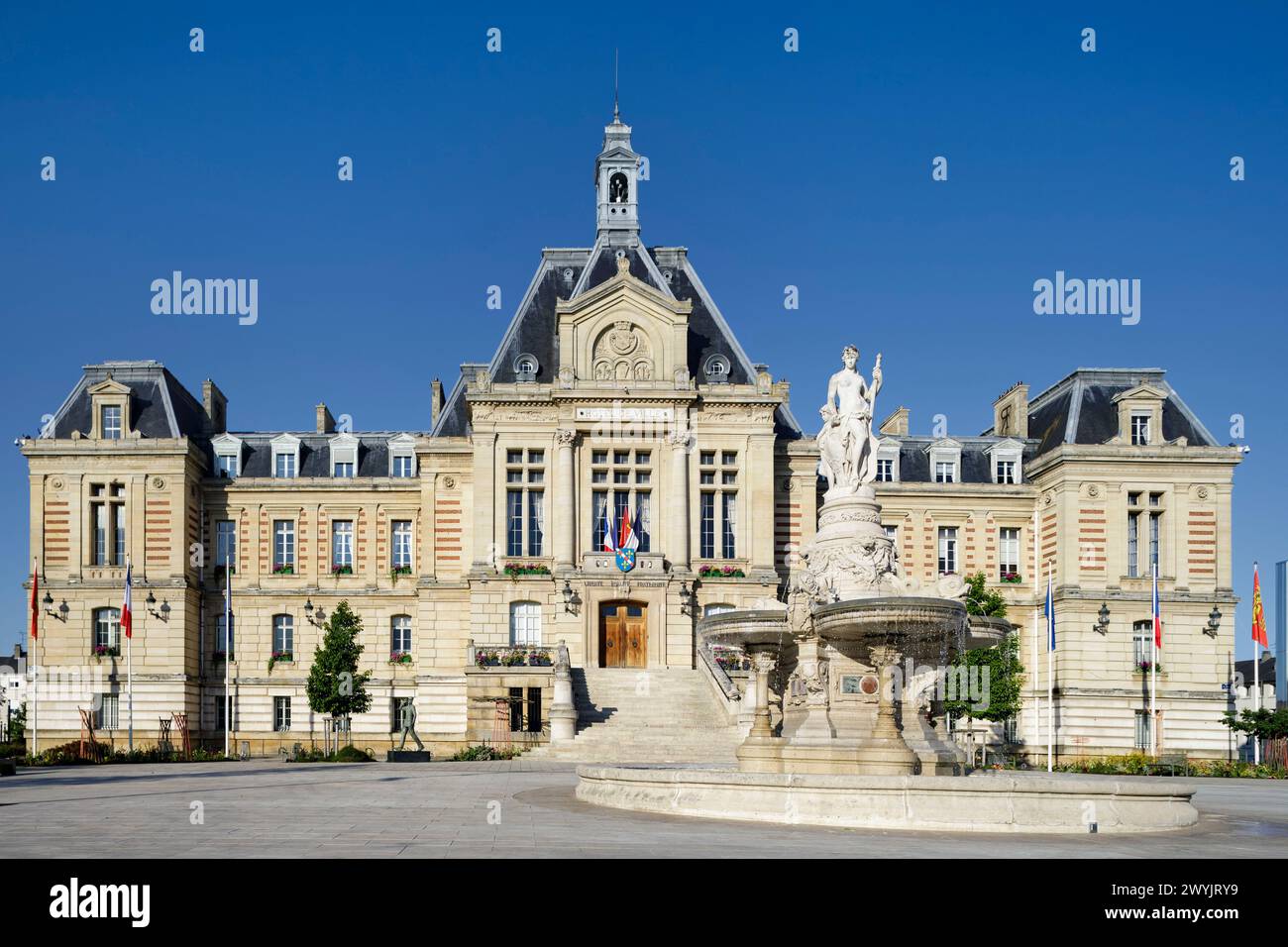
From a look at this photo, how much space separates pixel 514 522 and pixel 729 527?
323 inches

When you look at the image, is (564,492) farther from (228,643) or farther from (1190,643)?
(1190,643)

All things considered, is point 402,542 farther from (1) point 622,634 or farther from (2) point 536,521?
(1) point 622,634

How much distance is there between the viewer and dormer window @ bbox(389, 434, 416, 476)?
56781 mm

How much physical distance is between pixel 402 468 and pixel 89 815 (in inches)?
1468

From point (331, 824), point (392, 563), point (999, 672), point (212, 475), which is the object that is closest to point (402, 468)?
point (392, 563)

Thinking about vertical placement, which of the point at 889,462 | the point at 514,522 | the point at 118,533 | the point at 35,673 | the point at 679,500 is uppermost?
the point at 889,462

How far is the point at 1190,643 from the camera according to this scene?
51.6m

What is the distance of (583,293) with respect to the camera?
50781mm

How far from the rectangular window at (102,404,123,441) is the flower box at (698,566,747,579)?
24339 millimetres

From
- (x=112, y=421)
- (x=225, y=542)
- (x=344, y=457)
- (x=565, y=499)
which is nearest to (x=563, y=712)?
(x=565, y=499)

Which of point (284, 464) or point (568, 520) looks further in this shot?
point (284, 464)

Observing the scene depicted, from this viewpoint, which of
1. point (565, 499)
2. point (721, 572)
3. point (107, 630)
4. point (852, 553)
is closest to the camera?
point (852, 553)

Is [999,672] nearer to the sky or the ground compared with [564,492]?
nearer to the ground
